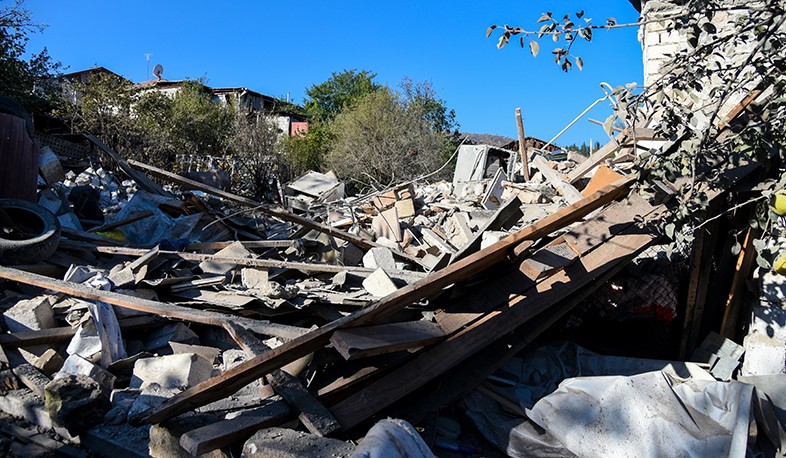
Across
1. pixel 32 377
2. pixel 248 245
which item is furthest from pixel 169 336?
pixel 248 245

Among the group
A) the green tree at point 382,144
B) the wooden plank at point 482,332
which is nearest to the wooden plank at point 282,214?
the wooden plank at point 482,332

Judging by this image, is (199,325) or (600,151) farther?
(600,151)

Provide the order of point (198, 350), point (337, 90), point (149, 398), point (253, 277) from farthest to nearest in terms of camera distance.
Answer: point (337, 90) → point (253, 277) → point (198, 350) → point (149, 398)

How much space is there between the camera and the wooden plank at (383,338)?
278cm

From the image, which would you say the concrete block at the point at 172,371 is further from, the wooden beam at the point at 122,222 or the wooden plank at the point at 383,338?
the wooden beam at the point at 122,222

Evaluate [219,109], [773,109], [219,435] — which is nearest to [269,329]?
[219,435]

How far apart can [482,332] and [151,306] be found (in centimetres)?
236

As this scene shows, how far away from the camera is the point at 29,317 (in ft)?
13.5

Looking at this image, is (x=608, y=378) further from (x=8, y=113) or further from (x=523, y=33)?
(x=8, y=113)

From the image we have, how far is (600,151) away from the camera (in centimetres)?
564

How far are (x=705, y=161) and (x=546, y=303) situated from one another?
4.10 ft

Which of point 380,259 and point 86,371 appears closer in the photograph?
point 86,371

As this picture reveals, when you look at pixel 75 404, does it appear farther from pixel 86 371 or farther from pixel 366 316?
pixel 366 316

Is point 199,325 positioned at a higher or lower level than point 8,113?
lower
